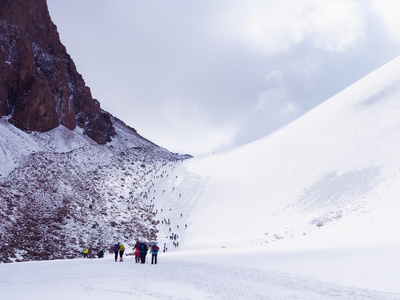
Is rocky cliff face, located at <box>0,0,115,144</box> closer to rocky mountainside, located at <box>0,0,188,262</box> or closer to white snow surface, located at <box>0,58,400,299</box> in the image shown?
rocky mountainside, located at <box>0,0,188,262</box>

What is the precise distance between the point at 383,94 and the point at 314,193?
2243 cm

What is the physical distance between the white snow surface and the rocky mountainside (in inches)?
251

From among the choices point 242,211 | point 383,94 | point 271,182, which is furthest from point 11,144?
point 383,94

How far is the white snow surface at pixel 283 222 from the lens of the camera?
888cm

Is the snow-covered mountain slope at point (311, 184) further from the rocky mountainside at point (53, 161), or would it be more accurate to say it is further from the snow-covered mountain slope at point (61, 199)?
the rocky mountainside at point (53, 161)

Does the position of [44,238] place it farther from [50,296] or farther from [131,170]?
[131,170]

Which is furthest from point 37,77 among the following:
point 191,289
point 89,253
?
point 191,289

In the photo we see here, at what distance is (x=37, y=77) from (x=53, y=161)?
25728 mm

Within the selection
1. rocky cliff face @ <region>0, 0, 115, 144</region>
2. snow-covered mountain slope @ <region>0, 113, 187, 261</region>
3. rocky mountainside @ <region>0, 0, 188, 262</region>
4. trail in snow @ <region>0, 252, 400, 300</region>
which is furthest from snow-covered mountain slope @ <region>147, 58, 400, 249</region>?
rocky cliff face @ <region>0, 0, 115, 144</region>

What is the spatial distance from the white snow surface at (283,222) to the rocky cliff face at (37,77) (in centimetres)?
2697

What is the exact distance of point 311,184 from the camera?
31.9 meters

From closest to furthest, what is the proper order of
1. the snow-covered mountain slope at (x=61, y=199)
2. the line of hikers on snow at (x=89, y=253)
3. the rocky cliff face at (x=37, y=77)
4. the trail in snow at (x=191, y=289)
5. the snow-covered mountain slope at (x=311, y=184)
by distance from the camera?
the trail in snow at (x=191, y=289) < the snow-covered mountain slope at (x=311, y=184) < the line of hikers on snow at (x=89, y=253) < the snow-covered mountain slope at (x=61, y=199) < the rocky cliff face at (x=37, y=77)

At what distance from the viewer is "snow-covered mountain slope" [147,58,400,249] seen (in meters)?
20.7

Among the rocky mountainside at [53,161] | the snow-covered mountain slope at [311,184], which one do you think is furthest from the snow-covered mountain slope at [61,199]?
the snow-covered mountain slope at [311,184]
